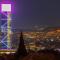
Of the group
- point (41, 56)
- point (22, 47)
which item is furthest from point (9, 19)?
point (41, 56)

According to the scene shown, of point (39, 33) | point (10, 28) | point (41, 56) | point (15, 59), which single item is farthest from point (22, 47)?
point (10, 28)

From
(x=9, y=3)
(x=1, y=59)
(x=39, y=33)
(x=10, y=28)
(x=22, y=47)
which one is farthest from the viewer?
(x=9, y=3)

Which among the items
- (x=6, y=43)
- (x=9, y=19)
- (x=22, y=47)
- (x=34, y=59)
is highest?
(x=34, y=59)

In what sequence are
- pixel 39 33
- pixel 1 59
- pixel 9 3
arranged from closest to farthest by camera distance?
pixel 1 59 → pixel 39 33 → pixel 9 3

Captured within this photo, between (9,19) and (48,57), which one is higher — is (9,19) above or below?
below

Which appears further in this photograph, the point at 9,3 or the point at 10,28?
the point at 9,3

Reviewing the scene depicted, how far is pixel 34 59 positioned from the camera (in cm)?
428

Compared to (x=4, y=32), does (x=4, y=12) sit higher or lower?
higher

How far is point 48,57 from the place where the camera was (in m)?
4.31

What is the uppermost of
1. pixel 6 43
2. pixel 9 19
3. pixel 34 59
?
pixel 34 59

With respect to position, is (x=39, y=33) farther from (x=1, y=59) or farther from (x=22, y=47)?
(x=1, y=59)

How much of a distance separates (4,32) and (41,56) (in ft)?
117

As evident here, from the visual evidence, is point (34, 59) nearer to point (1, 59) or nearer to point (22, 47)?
point (1, 59)

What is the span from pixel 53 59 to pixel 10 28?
114 ft
